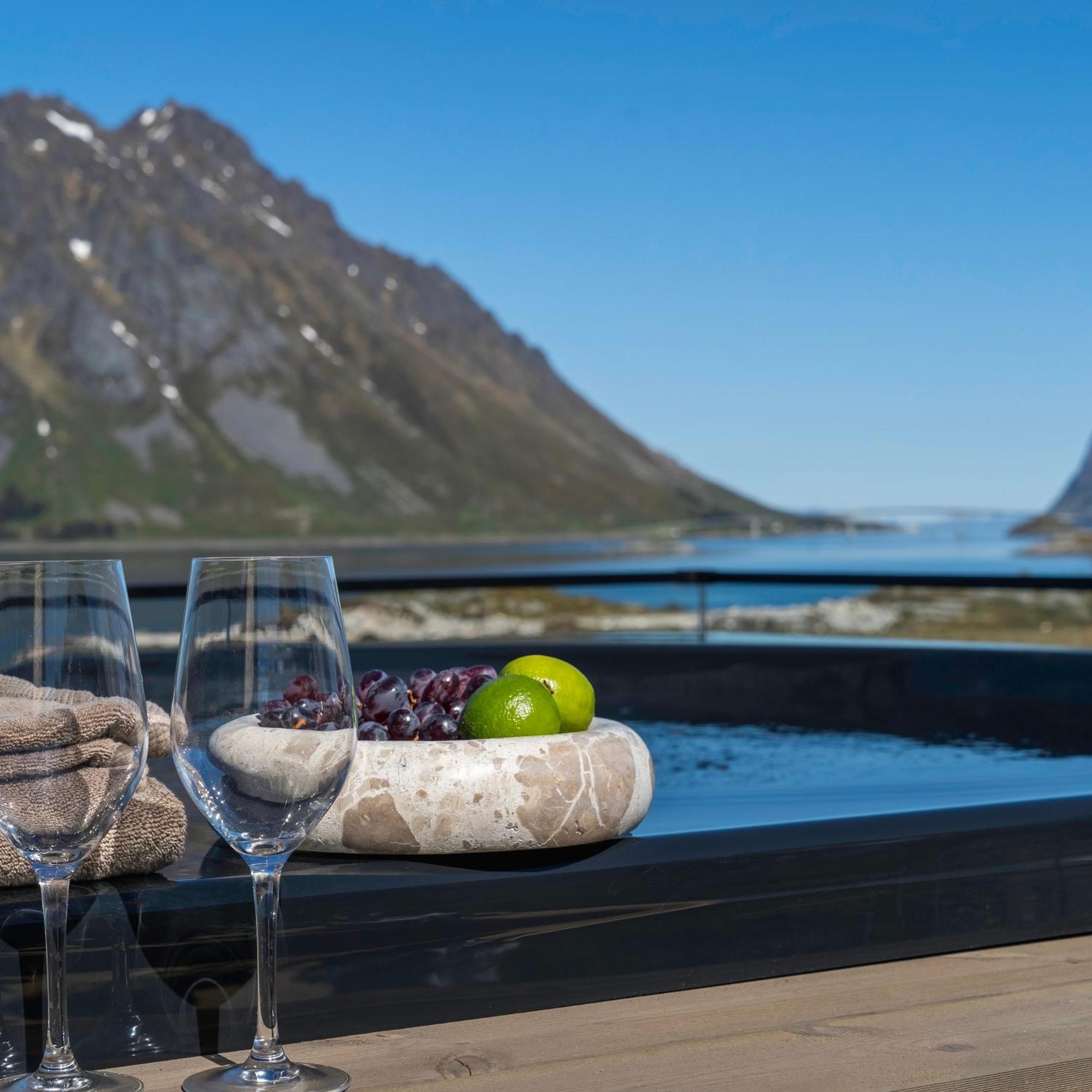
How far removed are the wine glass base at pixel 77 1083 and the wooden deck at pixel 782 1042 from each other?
0.36 ft

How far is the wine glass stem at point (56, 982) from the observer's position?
91cm

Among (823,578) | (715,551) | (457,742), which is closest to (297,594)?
(457,742)

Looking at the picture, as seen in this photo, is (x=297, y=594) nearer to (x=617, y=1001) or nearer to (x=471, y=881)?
(x=471, y=881)

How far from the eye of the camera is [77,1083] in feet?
3.11

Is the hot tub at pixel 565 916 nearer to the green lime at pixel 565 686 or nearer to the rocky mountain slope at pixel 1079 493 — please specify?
the green lime at pixel 565 686

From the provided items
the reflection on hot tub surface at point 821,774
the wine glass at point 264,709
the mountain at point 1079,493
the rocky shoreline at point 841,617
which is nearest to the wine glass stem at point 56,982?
the wine glass at point 264,709

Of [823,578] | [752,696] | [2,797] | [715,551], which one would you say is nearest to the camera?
[2,797]

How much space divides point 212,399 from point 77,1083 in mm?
129828

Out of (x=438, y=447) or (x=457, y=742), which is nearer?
(x=457, y=742)

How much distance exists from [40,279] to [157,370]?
14.2 m

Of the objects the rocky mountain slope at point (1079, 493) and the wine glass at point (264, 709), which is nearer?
the wine glass at point (264, 709)

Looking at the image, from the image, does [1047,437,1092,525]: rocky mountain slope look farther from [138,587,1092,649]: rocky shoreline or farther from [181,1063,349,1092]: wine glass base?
[181,1063,349,1092]: wine glass base

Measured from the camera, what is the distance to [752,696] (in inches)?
120

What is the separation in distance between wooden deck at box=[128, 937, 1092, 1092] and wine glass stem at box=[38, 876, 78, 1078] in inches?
6.5
